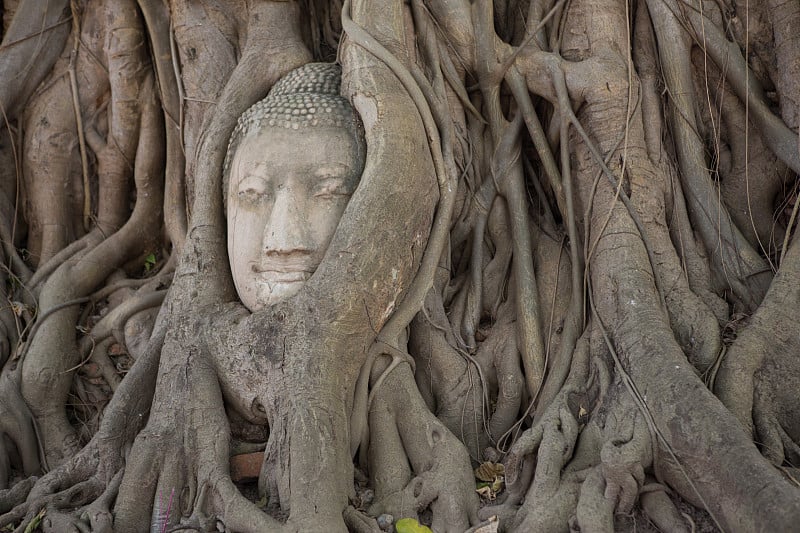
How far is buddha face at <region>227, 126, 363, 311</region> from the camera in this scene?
3.29 metres

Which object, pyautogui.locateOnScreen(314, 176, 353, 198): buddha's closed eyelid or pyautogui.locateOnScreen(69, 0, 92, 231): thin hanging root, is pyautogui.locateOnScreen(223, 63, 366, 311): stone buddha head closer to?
pyautogui.locateOnScreen(314, 176, 353, 198): buddha's closed eyelid

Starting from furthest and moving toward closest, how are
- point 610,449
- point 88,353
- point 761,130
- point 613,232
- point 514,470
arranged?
point 88,353
point 761,130
point 613,232
point 514,470
point 610,449

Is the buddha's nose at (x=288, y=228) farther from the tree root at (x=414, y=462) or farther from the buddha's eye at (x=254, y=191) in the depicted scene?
the tree root at (x=414, y=462)

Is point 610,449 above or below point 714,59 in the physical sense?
below

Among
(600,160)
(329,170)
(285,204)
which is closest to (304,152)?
(329,170)

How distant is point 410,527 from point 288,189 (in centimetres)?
140

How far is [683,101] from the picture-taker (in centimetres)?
381

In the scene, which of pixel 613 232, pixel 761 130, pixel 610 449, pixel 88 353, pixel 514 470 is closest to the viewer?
pixel 610 449

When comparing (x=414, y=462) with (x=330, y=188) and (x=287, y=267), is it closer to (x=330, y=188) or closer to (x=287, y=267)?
(x=287, y=267)

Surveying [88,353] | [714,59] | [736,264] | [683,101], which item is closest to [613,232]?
[736,264]

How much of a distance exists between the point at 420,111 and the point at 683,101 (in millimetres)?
1275

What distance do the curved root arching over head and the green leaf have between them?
10 centimetres

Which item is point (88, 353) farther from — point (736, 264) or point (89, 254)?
point (736, 264)

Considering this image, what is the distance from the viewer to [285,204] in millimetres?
3309
